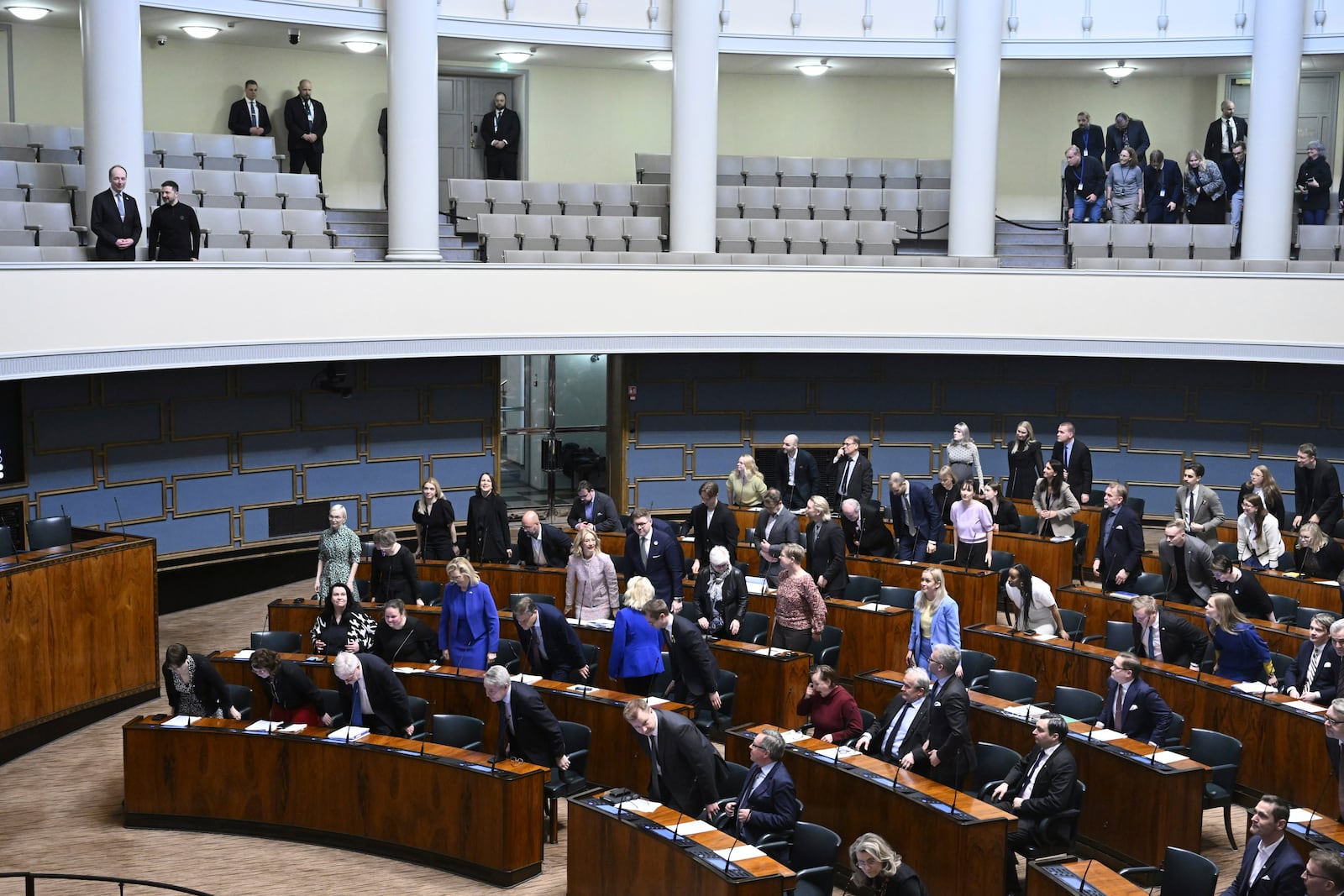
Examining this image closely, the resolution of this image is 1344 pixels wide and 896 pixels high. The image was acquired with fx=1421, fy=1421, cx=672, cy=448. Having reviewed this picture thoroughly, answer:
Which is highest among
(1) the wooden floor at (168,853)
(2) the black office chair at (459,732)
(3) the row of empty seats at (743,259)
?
(3) the row of empty seats at (743,259)

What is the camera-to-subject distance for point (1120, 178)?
16531mm

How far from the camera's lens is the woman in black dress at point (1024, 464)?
13.5 metres

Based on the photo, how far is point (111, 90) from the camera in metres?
12.8

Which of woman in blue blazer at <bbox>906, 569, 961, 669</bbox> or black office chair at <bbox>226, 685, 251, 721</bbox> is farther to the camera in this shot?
black office chair at <bbox>226, 685, 251, 721</bbox>

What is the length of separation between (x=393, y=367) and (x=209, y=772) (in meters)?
7.14

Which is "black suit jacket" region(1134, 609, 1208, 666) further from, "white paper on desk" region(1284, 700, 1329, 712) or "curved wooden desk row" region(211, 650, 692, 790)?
"curved wooden desk row" region(211, 650, 692, 790)

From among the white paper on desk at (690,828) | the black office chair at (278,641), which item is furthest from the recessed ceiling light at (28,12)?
the white paper on desk at (690,828)

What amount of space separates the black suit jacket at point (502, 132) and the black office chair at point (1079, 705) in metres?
10.5

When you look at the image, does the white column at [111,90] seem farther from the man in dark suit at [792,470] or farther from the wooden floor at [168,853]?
the man in dark suit at [792,470]

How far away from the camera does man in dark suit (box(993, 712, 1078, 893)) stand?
7137mm

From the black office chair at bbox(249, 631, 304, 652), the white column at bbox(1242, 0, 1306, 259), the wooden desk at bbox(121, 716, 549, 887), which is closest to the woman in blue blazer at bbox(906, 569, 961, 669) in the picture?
the wooden desk at bbox(121, 716, 549, 887)

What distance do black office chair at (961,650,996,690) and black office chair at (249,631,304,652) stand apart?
4740 mm

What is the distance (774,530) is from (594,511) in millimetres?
1989

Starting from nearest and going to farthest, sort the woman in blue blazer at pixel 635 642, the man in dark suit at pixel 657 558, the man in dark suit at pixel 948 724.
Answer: the man in dark suit at pixel 948 724 < the woman in blue blazer at pixel 635 642 < the man in dark suit at pixel 657 558
